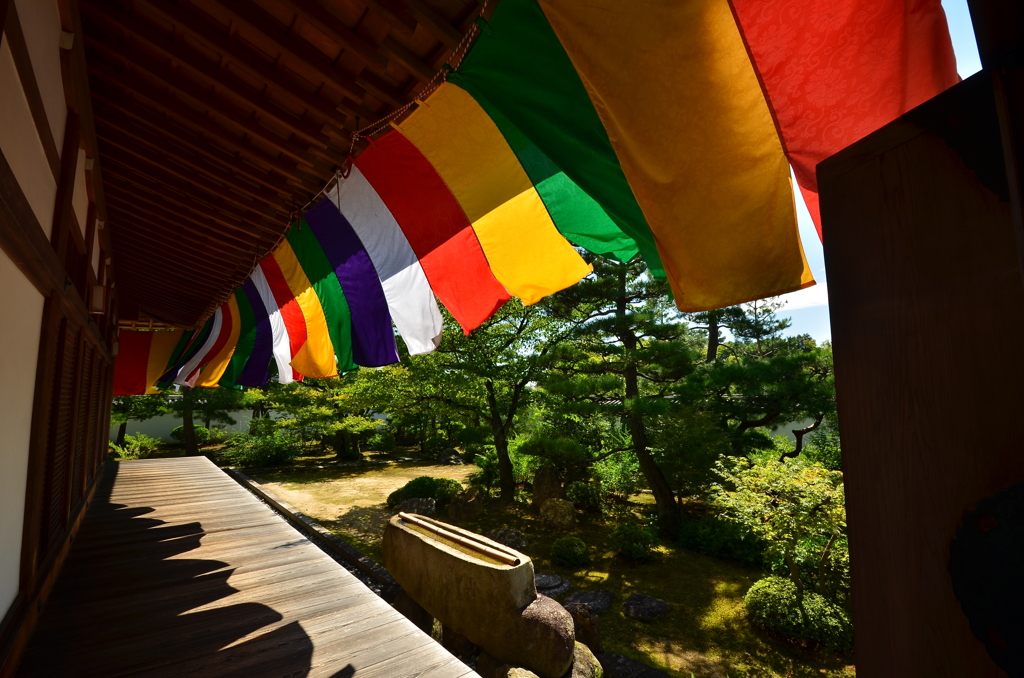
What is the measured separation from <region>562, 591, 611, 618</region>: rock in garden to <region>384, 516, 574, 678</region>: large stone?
2.31 metres

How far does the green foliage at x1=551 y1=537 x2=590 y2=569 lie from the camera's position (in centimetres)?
805

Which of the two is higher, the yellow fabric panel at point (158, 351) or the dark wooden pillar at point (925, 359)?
the yellow fabric panel at point (158, 351)

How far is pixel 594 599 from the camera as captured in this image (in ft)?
22.5

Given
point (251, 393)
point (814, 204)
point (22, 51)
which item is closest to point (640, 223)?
point (814, 204)

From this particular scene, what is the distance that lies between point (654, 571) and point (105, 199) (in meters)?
9.01

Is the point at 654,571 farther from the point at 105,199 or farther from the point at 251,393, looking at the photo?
the point at 251,393

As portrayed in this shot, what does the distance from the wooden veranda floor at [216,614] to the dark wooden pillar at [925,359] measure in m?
1.98

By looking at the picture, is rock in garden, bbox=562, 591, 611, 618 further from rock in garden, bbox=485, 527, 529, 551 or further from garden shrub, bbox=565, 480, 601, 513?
garden shrub, bbox=565, 480, 601, 513

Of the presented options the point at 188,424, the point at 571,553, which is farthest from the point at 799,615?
the point at 188,424

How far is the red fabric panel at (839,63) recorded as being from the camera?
121 cm

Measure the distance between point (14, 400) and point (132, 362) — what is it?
9.86 meters

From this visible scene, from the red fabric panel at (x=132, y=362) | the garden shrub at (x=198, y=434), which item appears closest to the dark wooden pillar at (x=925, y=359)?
the red fabric panel at (x=132, y=362)

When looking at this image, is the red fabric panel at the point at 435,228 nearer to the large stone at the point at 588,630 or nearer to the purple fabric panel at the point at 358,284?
the purple fabric panel at the point at 358,284

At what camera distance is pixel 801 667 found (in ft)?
17.5
